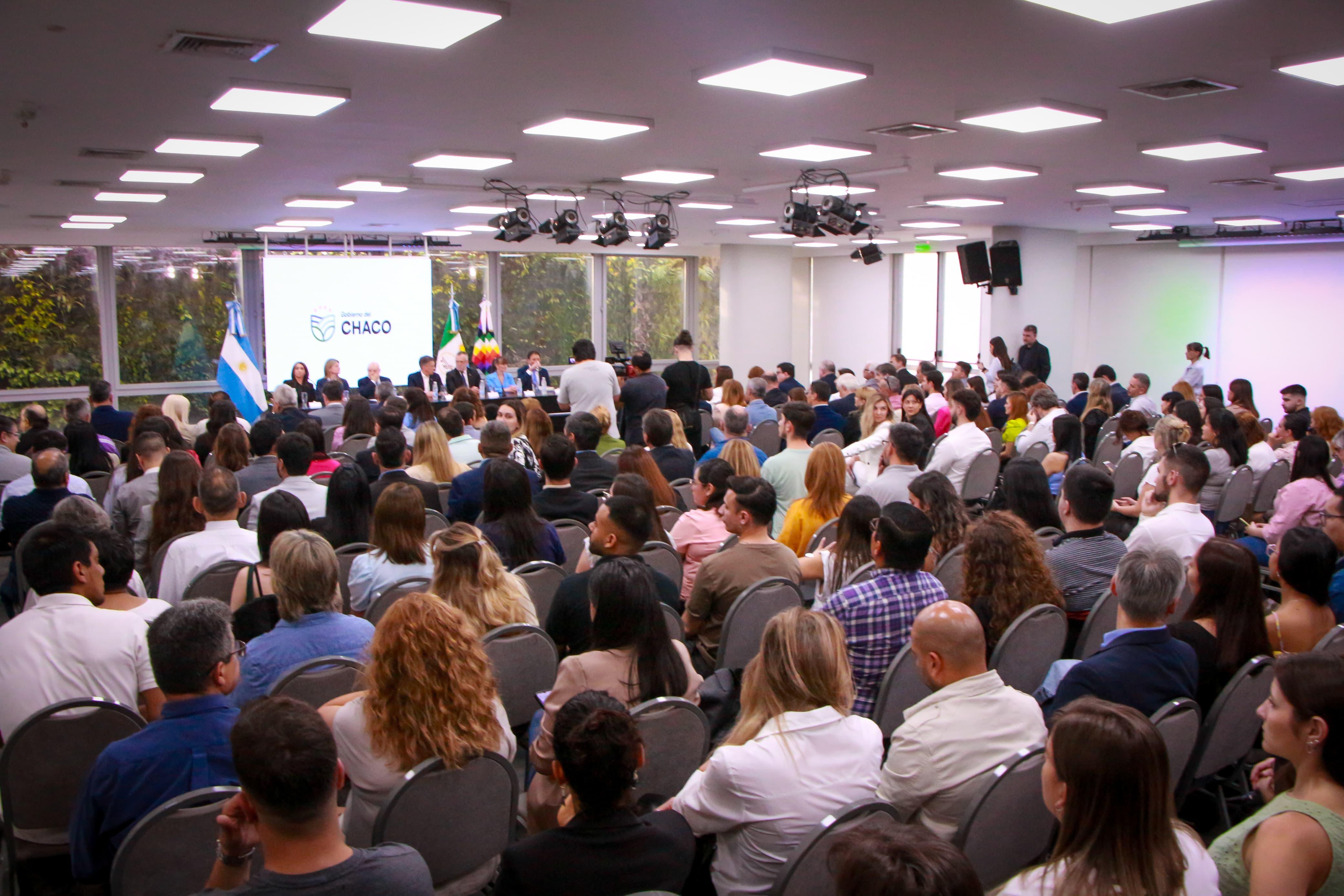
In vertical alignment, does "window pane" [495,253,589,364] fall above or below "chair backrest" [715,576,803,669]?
above

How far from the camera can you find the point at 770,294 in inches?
764

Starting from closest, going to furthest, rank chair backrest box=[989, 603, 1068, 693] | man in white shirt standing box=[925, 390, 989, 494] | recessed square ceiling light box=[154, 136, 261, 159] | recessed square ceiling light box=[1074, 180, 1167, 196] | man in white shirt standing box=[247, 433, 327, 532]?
chair backrest box=[989, 603, 1068, 693], man in white shirt standing box=[247, 433, 327, 532], recessed square ceiling light box=[154, 136, 261, 159], man in white shirt standing box=[925, 390, 989, 494], recessed square ceiling light box=[1074, 180, 1167, 196]

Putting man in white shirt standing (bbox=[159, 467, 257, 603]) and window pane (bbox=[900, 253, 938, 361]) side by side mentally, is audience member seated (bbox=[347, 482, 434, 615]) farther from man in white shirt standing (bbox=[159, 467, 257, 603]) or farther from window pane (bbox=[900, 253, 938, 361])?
window pane (bbox=[900, 253, 938, 361])

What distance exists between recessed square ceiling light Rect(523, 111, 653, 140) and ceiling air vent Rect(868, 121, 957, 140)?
1.69m

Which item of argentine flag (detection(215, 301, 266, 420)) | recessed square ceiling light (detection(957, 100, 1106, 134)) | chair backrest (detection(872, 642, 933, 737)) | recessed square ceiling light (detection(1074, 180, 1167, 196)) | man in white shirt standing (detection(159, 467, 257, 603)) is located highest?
recessed square ceiling light (detection(1074, 180, 1167, 196))

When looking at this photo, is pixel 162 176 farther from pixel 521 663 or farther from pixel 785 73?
pixel 521 663

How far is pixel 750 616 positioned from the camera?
12.9 ft

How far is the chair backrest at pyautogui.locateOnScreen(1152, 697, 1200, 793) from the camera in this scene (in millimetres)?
2691

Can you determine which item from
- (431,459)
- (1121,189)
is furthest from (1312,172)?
(431,459)

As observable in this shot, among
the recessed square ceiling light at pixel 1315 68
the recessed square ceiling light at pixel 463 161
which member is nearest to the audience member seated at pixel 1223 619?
the recessed square ceiling light at pixel 1315 68

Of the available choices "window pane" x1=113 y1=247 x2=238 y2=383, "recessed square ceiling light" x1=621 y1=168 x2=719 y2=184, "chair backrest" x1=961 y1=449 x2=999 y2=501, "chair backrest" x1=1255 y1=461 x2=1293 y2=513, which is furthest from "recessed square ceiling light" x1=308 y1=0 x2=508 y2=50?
"window pane" x1=113 y1=247 x2=238 y2=383

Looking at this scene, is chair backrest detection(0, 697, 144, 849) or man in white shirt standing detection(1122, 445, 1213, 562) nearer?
chair backrest detection(0, 697, 144, 849)

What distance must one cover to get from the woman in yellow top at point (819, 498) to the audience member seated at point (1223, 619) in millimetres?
1990

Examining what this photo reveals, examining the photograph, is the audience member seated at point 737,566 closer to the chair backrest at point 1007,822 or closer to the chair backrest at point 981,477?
the chair backrest at point 1007,822
